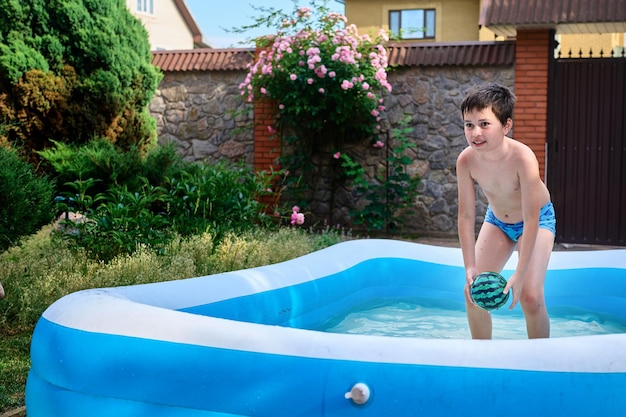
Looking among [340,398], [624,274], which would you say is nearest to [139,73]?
[624,274]

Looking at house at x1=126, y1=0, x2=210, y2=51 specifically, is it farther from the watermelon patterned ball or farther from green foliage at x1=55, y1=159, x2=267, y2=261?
the watermelon patterned ball

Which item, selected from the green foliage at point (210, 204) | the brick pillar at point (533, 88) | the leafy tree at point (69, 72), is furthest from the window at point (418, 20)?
the green foliage at point (210, 204)

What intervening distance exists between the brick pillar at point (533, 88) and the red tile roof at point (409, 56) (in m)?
0.27

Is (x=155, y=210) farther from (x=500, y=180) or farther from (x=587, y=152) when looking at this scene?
(x=587, y=152)

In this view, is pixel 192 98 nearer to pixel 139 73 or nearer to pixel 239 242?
pixel 139 73

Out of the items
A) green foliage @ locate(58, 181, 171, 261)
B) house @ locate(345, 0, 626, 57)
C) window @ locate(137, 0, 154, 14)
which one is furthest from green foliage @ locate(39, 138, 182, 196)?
window @ locate(137, 0, 154, 14)

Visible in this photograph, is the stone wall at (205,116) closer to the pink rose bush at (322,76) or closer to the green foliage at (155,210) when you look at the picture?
the pink rose bush at (322,76)

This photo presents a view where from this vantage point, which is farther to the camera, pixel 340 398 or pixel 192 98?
pixel 192 98

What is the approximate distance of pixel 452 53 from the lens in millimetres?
9414

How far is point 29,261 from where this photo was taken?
5.56 m

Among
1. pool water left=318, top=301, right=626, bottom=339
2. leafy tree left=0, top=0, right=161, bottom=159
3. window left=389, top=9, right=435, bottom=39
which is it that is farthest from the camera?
window left=389, top=9, right=435, bottom=39

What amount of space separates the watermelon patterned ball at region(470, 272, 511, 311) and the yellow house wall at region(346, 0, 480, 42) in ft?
58.3

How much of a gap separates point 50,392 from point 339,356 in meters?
1.06

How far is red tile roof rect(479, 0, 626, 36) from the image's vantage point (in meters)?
8.22
